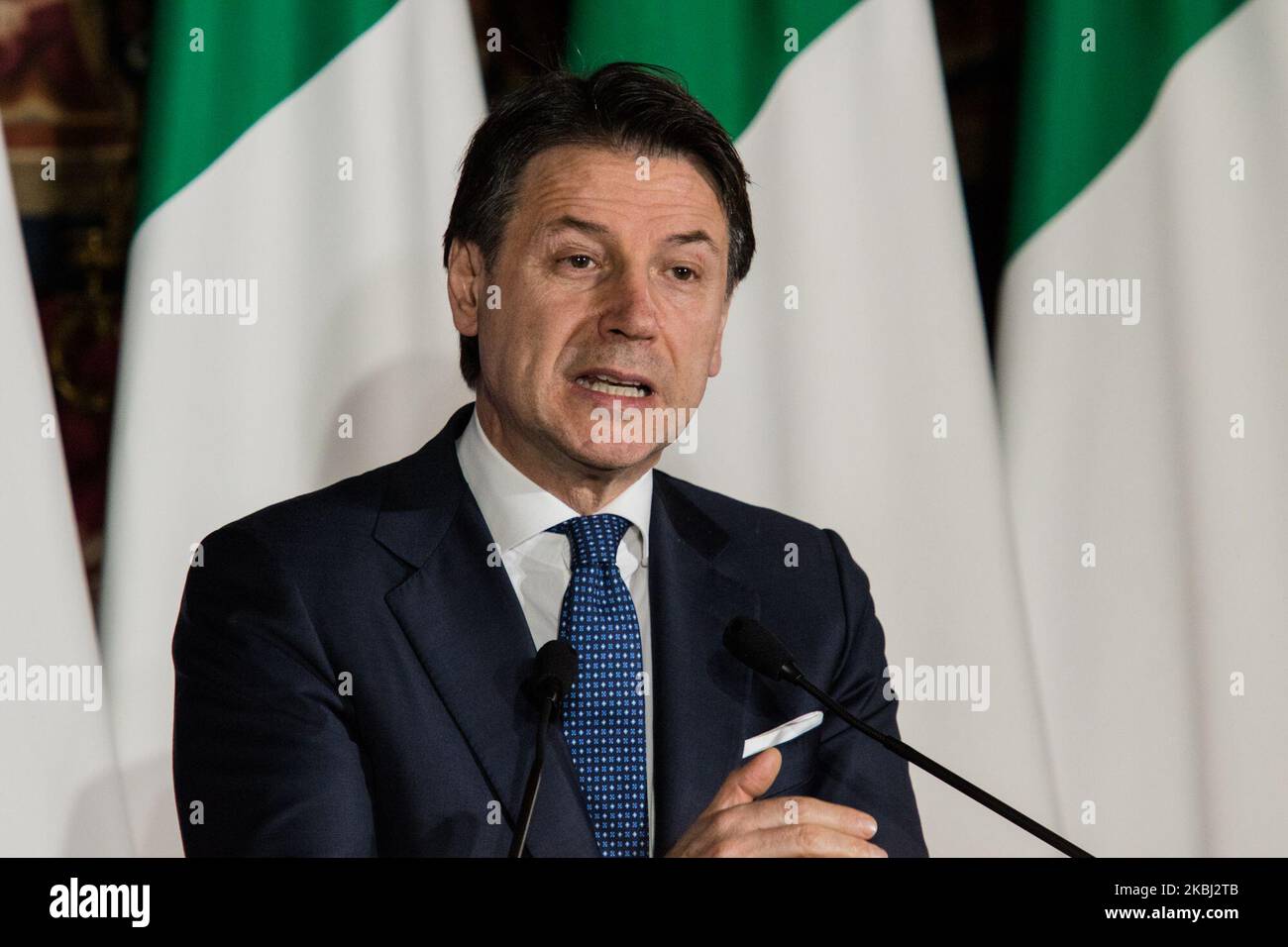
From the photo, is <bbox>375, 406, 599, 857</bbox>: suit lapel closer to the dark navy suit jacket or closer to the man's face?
the dark navy suit jacket

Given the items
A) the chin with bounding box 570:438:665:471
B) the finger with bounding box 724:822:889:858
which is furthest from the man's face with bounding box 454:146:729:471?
the finger with bounding box 724:822:889:858

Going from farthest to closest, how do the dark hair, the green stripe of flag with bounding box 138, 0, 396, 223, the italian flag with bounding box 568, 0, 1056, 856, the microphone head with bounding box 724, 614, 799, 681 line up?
the italian flag with bounding box 568, 0, 1056, 856, the green stripe of flag with bounding box 138, 0, 396, 223, the dark hair, the microphone head with bounding box 724, 614, 799, 681

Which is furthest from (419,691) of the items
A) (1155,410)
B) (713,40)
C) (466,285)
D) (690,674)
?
(1155,410)

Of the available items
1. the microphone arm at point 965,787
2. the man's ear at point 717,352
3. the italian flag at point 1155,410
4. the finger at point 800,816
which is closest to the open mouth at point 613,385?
the man's ear at point 717,352

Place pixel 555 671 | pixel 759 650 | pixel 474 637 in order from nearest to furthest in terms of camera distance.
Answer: pixel 555 671 < pixel 759 650 < pixel 474 637

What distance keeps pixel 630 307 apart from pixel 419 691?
0.56 m

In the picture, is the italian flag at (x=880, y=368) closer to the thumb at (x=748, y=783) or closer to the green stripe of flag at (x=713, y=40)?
the green stripe of flag at (x=713, y=40)

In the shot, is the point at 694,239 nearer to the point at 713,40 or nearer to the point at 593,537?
the point at 593,537

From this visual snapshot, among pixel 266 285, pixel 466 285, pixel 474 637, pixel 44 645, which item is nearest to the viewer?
pixel 474 637

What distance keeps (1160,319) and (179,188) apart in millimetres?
1661

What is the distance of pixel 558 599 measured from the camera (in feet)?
5.98

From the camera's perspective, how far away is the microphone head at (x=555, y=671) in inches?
57.8

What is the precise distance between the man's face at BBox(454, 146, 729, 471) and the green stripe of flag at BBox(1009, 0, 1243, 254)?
2.65ft

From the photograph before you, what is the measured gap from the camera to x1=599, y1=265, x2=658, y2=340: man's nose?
183 cm
